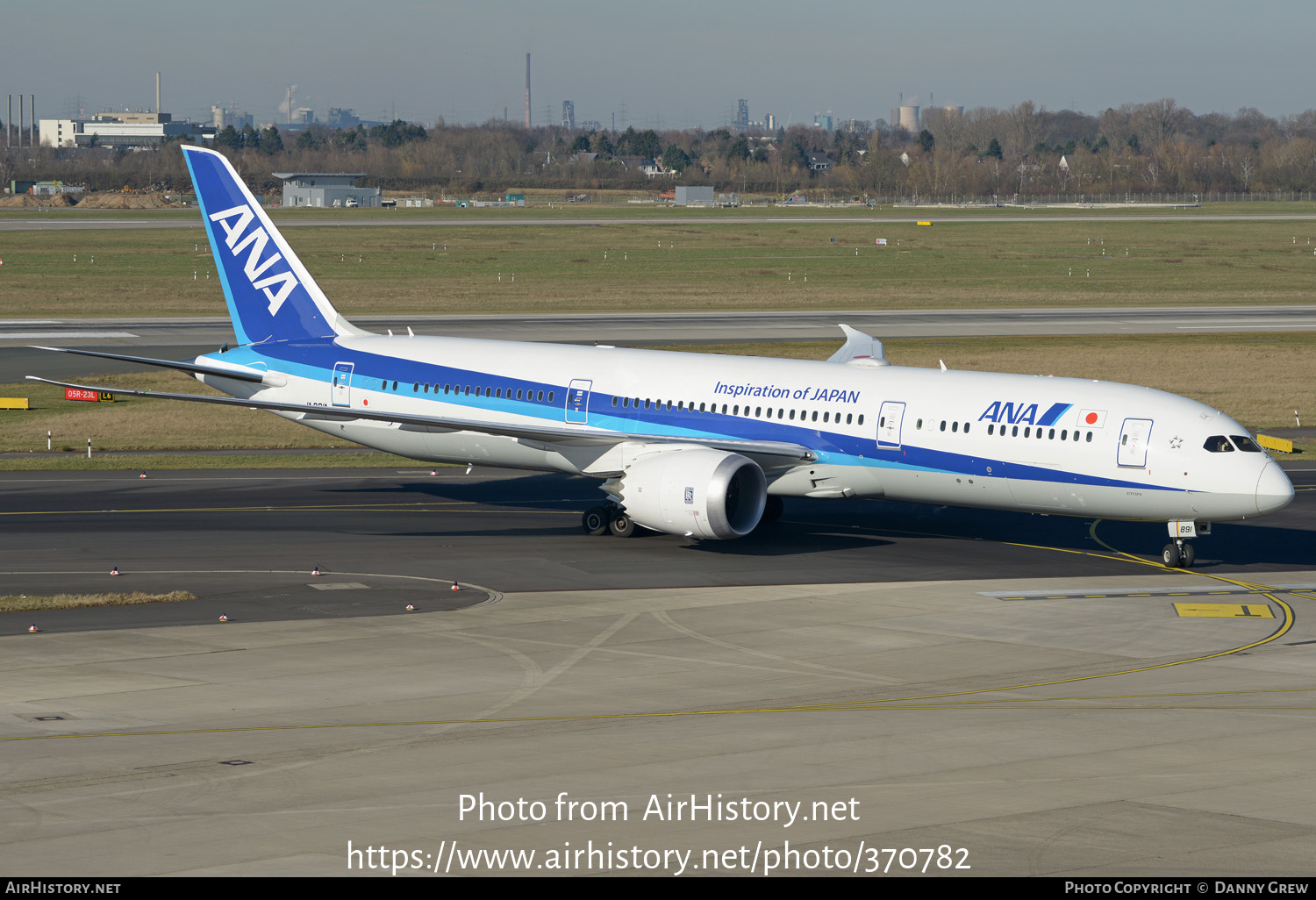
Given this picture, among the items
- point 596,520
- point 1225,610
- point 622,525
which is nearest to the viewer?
point 1225,610

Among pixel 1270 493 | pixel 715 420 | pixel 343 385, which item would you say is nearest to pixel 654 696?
pixel 715 420

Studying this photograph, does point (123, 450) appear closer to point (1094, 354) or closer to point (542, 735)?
point (542, 735)

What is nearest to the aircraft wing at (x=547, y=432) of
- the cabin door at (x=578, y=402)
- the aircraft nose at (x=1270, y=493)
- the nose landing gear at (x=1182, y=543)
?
the cabin door at (x=578, y=402)

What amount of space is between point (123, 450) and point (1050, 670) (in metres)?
40.3

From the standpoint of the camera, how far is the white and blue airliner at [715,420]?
37.1 m

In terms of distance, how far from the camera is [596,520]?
42.8 m

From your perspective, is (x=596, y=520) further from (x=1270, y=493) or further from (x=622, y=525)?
(x=1270, y=493)

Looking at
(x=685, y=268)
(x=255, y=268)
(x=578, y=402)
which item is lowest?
(x=578, y=402)

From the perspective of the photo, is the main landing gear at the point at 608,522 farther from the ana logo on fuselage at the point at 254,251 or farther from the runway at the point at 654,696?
the ana logo on fuselage at the point at 254,251

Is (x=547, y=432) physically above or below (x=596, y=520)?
above

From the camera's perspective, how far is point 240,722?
78.0ft

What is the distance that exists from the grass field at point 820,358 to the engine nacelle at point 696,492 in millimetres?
18334

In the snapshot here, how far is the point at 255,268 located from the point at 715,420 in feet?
54.7
